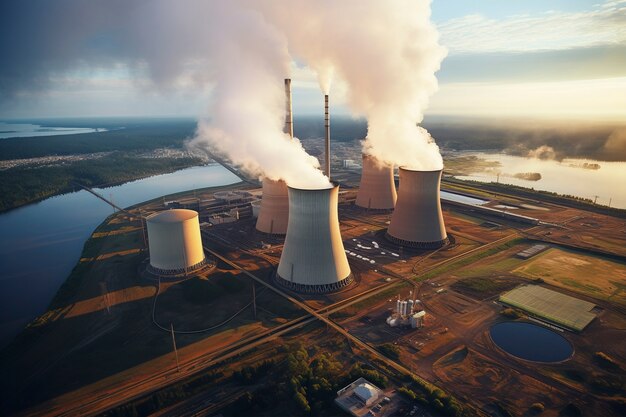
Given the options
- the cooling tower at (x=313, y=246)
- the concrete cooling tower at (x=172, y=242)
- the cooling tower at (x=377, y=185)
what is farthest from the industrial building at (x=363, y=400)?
the cooling tower at (x=377, y=185)

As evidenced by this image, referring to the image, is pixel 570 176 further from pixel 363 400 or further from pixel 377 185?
pixel 363 400

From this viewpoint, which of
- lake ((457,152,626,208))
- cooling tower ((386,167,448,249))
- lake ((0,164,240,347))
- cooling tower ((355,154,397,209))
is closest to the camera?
lake ((0,164,240,347))

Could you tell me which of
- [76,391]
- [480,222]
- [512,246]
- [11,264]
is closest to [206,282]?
[76,391]

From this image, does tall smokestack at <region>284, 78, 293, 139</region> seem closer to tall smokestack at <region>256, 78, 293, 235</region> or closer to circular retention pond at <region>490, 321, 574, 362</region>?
tall smokestack at <region>256, 78, 293, 235</region>

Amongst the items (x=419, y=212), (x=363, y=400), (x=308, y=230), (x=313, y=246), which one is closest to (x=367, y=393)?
(x=363, y=400)

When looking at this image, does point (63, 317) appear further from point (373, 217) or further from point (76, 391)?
point (373, 217)

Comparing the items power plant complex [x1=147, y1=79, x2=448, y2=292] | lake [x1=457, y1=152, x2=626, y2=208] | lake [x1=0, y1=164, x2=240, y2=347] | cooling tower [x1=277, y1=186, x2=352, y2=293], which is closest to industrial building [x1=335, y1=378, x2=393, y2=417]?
power plant complex [x1=147, y1=79, x2=448, y2=292]

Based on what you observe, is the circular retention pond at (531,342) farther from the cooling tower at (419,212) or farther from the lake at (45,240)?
the lake at (45,240)

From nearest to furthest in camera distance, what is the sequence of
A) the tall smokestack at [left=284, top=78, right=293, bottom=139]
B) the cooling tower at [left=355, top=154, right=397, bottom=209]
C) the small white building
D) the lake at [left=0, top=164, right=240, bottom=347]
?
1. the small white building
2. the lake at [left=0, top=164, right=240, bottom=347]
3. the tall smokestack at [left=284, top=78, right=293, bottom=139]
4. the cooling tower at [left=355, top=154, right=397, bottom=209]
